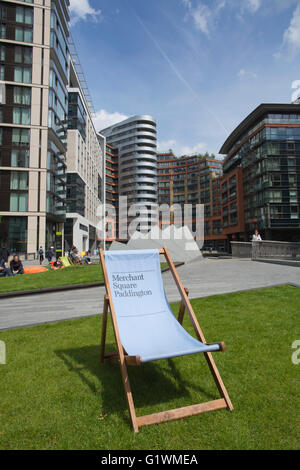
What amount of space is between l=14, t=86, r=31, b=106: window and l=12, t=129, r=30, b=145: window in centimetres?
334

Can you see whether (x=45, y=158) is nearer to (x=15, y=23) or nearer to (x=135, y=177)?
(x=15, y=23)

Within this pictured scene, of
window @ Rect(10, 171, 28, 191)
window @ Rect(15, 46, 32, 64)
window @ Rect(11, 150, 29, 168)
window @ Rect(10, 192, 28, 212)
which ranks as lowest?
window @ Rect(10, 192, 28, 212)

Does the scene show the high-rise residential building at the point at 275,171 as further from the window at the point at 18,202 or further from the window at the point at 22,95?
the window at the point at 22,95

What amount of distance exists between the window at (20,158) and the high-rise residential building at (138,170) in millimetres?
61195

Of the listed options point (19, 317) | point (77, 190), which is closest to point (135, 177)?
point (77, 190)

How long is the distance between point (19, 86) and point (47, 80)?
3.33 meters

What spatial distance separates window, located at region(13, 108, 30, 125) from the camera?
34969mm

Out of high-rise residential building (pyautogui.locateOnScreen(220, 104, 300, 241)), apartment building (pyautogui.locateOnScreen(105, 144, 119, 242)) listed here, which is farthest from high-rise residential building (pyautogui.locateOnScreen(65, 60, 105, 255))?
apartment building (pyautogui.locateOnScreen(105, 144, 119, 242))

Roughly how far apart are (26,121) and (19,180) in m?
7.08

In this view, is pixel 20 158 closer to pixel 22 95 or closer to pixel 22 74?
pixel 22 95

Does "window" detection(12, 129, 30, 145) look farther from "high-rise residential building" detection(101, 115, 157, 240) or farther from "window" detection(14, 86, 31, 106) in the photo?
"high-rise residential building" detection(101, 115, 157, 240)

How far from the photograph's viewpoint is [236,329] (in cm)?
453

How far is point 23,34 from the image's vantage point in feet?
117
